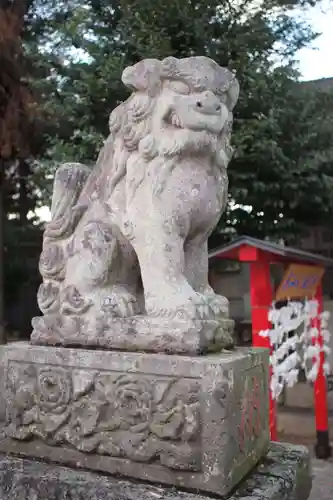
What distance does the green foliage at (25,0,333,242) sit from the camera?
170 inches

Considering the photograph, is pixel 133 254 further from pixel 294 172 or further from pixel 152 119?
pixel 294 172

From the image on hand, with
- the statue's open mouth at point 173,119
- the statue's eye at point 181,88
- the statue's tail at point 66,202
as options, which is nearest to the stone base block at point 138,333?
the statue's tail at point 66,202

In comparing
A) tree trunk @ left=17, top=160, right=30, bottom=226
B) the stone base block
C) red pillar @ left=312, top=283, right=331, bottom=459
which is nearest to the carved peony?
the stone base block

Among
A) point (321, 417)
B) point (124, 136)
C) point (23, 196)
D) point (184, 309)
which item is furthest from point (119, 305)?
point (23, 196)

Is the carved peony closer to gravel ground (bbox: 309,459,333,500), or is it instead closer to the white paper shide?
the white paper shide

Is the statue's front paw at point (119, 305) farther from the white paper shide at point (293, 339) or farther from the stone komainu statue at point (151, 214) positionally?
the white paper shide at point (293, 339)

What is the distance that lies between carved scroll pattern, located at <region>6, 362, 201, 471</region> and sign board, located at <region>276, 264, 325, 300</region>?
2.23 metres

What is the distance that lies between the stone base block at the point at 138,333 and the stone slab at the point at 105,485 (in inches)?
15.0

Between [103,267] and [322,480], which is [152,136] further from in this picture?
[322,480]

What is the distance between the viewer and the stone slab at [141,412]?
1.36m

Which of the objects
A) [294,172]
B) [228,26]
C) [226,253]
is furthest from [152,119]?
[228,26]

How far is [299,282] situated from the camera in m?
3.76

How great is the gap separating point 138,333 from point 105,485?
1.44 feet

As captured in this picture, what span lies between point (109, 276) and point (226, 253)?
1.89m
